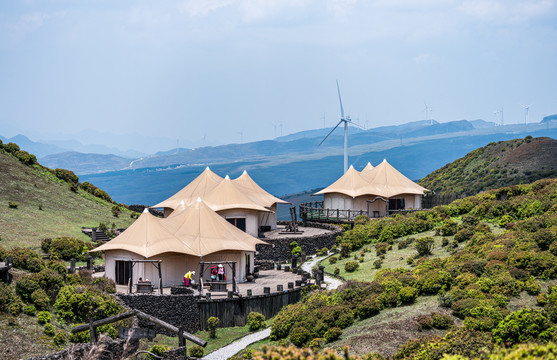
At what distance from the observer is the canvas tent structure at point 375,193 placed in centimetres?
7869

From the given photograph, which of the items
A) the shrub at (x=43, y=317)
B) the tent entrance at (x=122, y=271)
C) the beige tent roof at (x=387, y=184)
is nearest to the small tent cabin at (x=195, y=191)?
the beige tent roof at (x=387, y=184)

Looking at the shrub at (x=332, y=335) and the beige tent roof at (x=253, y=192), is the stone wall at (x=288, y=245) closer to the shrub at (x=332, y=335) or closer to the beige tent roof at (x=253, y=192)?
the beige tent roof at (x=253, y=192)

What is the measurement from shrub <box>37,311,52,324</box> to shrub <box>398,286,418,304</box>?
1749cm

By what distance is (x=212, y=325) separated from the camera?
4072 centimetres

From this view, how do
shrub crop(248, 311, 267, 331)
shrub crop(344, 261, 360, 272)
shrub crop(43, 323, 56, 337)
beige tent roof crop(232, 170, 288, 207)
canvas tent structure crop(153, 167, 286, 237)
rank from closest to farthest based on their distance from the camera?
shrub crop(43, 323, 56, 337)
shrub crop(248, 311, 267, 331)
shrub crop(344, 261, 360, 272)
canvas tent structure crop(153, 167, 286, 237)
beige tent roof crop(232, 170, 288, 207)

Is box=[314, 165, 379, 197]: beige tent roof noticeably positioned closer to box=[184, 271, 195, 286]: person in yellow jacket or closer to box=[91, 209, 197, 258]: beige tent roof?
box=[91, 209, 197, 258]: beige tent roof

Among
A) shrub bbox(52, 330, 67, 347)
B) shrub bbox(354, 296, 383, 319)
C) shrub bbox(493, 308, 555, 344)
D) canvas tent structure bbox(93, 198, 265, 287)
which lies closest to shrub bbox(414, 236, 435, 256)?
canvas tent structure bbox(93, 198, 265, 287)

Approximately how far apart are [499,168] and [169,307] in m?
76.4

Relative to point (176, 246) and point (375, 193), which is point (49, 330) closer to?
point (176, 246)

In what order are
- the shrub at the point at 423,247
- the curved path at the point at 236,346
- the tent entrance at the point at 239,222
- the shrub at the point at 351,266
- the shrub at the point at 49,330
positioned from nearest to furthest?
the shrub at the point at 49,330 < the curved path at the point at 236,346 < the shrub at the point at 423,247 < the shrub at the point at 351,266 < the tent entrance at the point at 239,222

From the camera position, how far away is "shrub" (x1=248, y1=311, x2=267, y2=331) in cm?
4184

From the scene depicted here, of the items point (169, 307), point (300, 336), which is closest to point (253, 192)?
point (169, 307)

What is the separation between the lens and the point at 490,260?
3856 centimetres

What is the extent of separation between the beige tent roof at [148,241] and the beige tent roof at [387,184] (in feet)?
113
